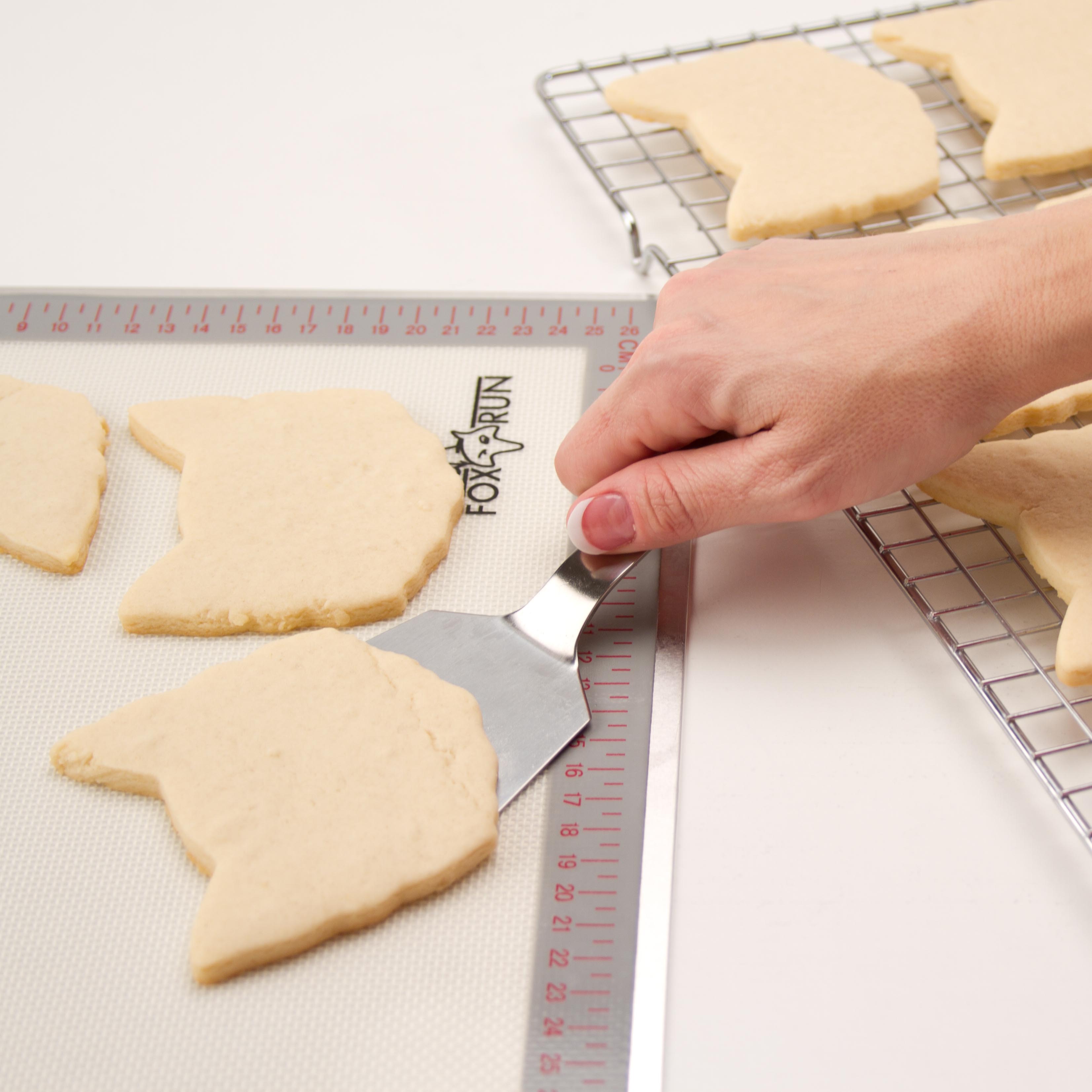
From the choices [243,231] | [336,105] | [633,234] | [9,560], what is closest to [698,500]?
[633,234]

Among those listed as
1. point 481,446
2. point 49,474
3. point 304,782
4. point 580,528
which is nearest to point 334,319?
point 481,446

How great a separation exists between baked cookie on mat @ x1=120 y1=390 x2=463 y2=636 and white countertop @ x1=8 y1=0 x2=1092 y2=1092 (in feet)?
1.06

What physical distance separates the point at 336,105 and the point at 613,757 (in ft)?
4.34

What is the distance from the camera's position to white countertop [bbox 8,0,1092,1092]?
0.81 meters

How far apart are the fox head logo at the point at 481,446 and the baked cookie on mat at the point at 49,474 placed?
0.42 meters

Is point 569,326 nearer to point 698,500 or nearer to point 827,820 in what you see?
point 698,500

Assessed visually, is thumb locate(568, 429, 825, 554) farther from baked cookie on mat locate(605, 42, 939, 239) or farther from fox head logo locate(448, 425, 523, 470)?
baked cookie on mat locate(605, 42, 939, 239)

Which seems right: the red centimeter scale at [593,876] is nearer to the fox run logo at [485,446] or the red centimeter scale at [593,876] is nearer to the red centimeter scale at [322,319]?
the fox run logo at [485,446]

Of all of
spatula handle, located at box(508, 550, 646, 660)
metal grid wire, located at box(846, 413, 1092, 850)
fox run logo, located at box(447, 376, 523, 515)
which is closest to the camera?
metal grid wire, located at box(846, 413, 1092, 850)

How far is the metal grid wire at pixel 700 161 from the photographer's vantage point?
144cm

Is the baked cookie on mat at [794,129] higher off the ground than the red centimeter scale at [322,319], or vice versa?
the baked cookie on mat at [794,129]

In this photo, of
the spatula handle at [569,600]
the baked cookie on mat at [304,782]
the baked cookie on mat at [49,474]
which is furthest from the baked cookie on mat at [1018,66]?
the baked cookie on mat at [49,474]

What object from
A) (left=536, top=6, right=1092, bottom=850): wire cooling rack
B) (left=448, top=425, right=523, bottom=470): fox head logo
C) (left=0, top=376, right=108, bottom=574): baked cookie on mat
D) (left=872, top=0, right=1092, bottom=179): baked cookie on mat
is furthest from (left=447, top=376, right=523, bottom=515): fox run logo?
(left=872, top=0, right=1092, bottom=179): baked cookie on mat

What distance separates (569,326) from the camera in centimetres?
135
